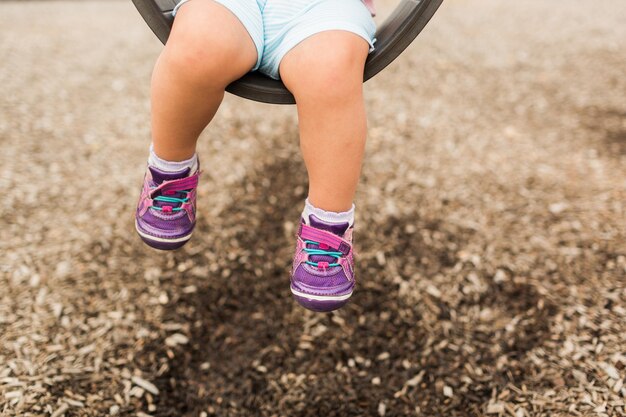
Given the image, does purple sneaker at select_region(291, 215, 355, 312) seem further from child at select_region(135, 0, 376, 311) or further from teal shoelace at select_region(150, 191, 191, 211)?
teal shoelace at select_region(150, 191, 191, 211)

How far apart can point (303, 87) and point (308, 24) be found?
14 centimetres

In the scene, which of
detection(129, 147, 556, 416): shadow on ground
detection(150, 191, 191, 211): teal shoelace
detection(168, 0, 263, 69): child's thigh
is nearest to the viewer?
detection(168, 0, 263, 69): child's thigh

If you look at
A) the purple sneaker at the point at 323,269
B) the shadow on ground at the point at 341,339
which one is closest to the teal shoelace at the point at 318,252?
the purple sneaker at the point at 323,269

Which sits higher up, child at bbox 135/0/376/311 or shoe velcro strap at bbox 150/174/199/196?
child at bbox 135/0/376/311

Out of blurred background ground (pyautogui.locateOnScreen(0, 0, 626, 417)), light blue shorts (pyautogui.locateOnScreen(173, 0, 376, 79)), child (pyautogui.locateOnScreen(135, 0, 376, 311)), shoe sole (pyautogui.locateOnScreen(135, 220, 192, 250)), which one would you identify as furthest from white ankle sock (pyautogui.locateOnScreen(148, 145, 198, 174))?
blurred background ground (pyautogui.locateOnScreen(0, 0, 626, 417))

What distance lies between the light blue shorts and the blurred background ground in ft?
2.87

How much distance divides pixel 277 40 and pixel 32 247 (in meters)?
1.30

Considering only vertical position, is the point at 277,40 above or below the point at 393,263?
above

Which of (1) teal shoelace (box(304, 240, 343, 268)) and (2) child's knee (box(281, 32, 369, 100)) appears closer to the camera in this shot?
(2) child's knee (box(281, 32, 369, 100))

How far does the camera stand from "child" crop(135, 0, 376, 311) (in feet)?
3.52

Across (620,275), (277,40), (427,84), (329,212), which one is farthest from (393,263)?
(427,84)

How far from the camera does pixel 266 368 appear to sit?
1.64 m

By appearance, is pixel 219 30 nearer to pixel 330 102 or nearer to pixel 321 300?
pixel 330 102

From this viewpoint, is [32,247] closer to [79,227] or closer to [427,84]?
[79,227]
